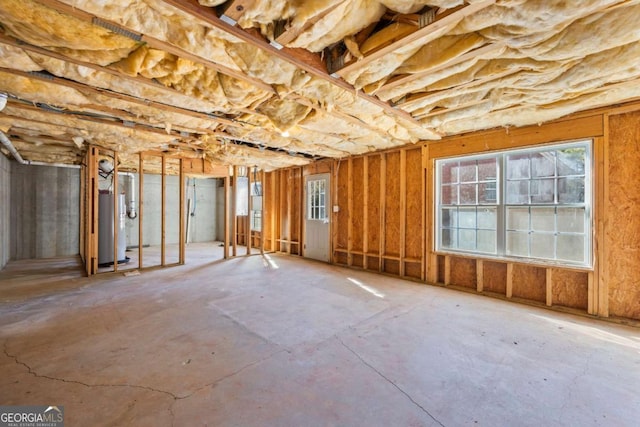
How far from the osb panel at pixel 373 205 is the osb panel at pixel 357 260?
0.32 meters

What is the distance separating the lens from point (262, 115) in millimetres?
3209

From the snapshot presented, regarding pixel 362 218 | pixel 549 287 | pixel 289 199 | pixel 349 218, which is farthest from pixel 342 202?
pixel 549 287

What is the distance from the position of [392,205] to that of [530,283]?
7.52 feet

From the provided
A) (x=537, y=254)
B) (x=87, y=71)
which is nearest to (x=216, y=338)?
(x=87, y=71)

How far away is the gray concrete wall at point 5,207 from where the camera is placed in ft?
16.7

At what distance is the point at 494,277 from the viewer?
12.8 feet

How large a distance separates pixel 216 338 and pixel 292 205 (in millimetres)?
4859

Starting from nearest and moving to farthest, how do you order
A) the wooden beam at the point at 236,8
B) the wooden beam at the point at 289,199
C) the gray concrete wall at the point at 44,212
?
the wooden beam at the point at 236,8, the gray concrete wall at the point at 44,212, the wooden beam at the point at 289,199

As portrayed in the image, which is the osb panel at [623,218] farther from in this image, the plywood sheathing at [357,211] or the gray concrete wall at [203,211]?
the gray concrete wall at [203,211]

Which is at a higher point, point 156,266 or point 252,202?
point 252,202

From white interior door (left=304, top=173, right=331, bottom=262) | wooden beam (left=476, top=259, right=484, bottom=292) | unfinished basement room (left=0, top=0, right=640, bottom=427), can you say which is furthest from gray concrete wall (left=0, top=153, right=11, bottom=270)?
wooden beam (left=476, top=259, right=484, bottom=292)

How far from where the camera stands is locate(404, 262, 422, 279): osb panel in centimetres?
470

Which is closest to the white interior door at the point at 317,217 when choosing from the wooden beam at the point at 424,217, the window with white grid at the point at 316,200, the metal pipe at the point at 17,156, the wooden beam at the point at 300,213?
the window with white grid at the point at 316,200

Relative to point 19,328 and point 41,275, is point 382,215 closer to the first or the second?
point 19,328
